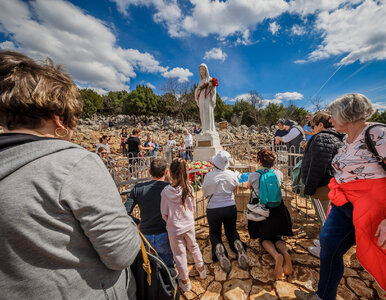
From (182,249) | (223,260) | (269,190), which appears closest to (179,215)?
(182,249)

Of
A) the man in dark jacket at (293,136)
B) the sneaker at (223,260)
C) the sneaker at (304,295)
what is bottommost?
the sneaker at (304,295)

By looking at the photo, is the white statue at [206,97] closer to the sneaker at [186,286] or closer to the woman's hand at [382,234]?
the sneaker at [186,286]

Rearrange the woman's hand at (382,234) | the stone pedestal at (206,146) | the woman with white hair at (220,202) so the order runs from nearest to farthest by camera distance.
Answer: the woman's hand at (382,234) → the woman with white hair at (220,202) → the stone pedestal at (206,146)

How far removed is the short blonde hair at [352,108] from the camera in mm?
1486

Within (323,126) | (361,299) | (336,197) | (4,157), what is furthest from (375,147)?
(4,157)

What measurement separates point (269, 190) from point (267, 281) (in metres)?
1.09

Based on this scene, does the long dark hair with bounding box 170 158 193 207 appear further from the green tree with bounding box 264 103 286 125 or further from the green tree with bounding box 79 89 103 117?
the green tree with bounding box 264 103 286 125

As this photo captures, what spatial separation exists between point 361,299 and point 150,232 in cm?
238

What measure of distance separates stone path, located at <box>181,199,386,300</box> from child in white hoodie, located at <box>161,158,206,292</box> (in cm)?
32

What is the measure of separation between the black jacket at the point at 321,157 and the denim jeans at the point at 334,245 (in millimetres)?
428

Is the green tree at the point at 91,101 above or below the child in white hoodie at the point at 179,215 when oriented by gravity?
above

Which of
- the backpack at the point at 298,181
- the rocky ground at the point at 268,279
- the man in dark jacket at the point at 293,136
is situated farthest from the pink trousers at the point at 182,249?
the man in dark jacket at the point at 293,136

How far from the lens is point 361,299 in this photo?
6.10ft

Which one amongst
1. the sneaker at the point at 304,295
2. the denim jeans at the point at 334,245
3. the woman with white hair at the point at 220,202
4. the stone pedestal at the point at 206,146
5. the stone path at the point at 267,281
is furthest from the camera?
the stone pedestal at the point at 206,146
